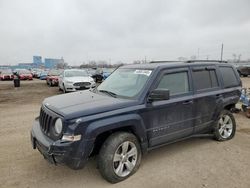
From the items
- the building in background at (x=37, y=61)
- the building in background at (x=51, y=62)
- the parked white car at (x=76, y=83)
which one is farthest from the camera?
the building in background at (x=51, y=62)

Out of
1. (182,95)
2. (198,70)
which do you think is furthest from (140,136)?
(198,70)

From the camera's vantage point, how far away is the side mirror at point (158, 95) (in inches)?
138

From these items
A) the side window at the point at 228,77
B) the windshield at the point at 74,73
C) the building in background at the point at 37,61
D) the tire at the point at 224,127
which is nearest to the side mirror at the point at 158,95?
the tire at the point at 224,127

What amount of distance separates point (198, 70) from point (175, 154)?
1789mm

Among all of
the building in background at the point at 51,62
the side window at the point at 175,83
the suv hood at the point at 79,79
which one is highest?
the building in background at the point at 51,62

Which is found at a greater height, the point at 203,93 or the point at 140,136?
the point at 203,93

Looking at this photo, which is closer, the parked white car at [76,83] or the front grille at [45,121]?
the front grille at [45,121]

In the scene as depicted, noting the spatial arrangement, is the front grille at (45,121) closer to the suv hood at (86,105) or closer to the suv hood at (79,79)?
the suv hood at (86,105)

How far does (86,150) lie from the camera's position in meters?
3.14

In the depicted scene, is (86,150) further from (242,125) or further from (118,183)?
(242,125)

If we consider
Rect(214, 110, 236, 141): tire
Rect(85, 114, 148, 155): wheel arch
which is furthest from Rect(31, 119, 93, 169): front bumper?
Rect(214, 110, 236, 141): tire

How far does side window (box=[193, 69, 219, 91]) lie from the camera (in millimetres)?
4525

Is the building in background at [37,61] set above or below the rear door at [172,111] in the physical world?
above

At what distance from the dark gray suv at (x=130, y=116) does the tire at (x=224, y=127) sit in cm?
5
